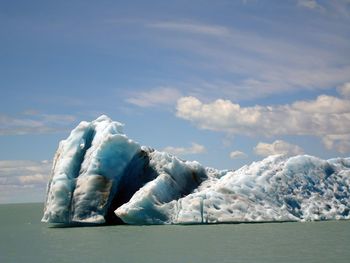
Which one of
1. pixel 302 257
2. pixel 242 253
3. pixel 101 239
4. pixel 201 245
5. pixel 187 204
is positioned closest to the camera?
pixel 302 257

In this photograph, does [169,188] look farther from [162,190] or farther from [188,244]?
[188,244]

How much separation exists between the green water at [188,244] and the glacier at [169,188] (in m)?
0.70

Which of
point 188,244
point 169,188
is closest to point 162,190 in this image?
point 169,188

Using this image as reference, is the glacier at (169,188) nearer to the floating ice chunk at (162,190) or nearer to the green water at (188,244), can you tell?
the floating ice chunk at (162,190)

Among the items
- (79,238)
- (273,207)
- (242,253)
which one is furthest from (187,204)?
(242,253)

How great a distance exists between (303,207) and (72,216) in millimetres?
10207

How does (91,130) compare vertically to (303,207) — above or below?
above

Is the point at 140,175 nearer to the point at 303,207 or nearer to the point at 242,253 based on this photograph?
the point at 303,207

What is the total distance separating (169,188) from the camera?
26484mm

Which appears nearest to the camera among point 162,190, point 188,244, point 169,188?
point 188,244

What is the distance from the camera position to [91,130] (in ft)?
95.5

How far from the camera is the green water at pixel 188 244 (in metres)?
16.2

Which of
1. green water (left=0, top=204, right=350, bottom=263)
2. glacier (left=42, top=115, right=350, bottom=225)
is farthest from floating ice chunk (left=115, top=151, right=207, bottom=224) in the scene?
green water (left=0, top=204, right=350, bottom=263)

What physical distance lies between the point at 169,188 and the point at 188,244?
7730mm
